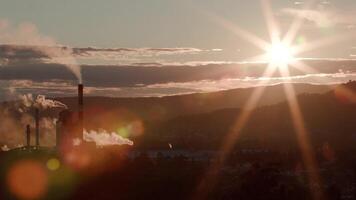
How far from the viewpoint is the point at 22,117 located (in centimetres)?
11619

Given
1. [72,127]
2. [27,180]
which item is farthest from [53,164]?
[72,127]

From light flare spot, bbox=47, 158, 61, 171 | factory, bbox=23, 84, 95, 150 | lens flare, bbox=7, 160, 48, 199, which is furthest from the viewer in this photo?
factory, bbox=23, 84, 95, 150

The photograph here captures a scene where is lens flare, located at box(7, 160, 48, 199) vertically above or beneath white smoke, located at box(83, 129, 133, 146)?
beneath

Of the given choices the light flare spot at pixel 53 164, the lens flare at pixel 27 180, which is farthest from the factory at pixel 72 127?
the lens flare at pixel 27 180

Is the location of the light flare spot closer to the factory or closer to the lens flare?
the lens flare

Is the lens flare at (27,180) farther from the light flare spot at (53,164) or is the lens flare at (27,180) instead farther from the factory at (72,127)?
the factory at (72,127)

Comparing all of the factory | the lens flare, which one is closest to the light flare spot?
the lens flare

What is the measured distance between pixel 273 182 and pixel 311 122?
99.3 meters

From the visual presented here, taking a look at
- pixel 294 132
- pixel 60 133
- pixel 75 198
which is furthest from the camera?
pixel 294 132

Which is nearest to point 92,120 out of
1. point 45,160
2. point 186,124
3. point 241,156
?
point 186,124

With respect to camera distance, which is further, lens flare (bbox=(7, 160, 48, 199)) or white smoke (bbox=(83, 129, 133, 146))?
white smoke (bbox=(83, 129, 133, 146))

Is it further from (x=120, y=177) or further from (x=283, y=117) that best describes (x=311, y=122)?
(x=120, y=177)

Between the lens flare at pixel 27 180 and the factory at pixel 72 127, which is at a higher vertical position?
the factory at pixel 72 127

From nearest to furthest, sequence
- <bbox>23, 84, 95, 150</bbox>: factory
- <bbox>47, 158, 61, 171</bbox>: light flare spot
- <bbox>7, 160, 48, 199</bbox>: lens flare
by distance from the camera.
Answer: <bbox>7, 160, 48, 199</bbox>: lens flare → <bbox>47, 158, 61, 171</bbox>: light flare spot → <bbox>23, 84, 95, 150</bbox>: factory
